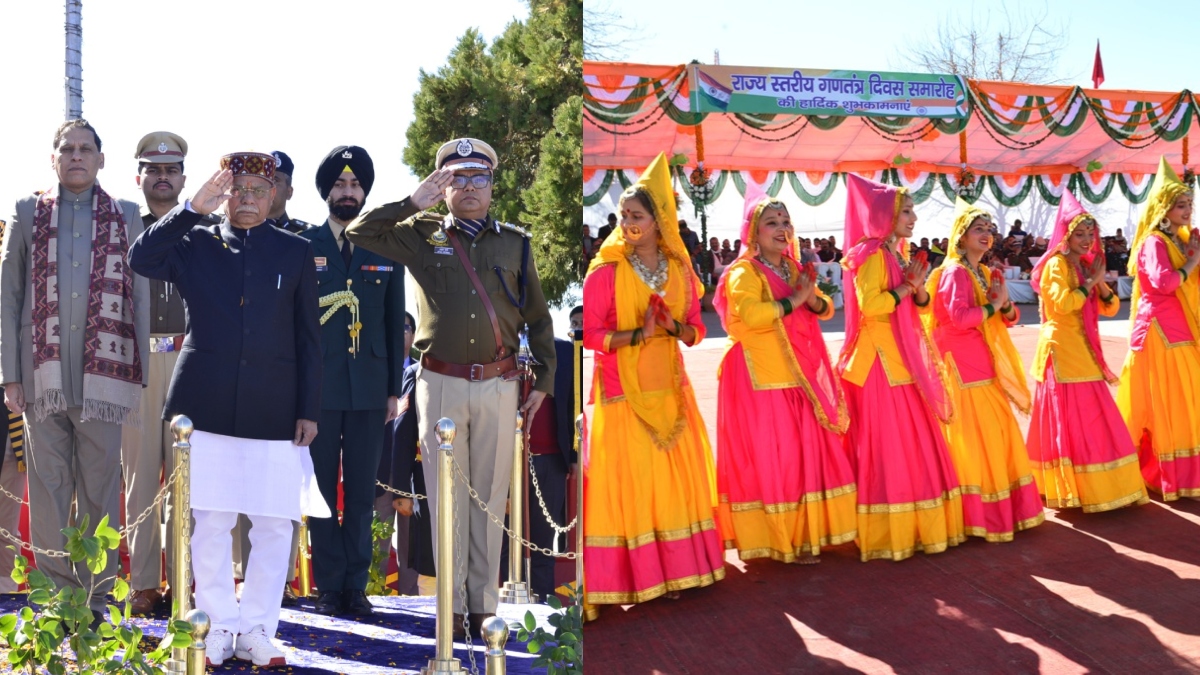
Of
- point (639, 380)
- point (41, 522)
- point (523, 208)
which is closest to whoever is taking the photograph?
point (523, 208)

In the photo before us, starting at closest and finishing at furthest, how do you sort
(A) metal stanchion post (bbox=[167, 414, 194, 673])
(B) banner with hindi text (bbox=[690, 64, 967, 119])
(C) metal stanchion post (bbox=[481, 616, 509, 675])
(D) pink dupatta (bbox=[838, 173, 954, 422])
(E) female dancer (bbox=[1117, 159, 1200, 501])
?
(C) metal stanchion post (bbox=[481, 616, 509, 675]) → (A) metal stanchion post (bbox=[167, 414, 194, 673]) → (D) pink dupatta (bbox=[838, 173, 954, 422]) → (E) female dancer (bbox=[1117, 159, 1200, 501]) → (B) banner with hindi text (bbox=[690, 64, 967, 119])

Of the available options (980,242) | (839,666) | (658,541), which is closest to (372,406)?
(658,541)

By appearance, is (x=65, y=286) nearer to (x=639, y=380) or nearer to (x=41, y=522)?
(x=41, y=522)

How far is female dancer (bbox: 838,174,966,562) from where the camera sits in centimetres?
512

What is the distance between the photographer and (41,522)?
3.58 meters

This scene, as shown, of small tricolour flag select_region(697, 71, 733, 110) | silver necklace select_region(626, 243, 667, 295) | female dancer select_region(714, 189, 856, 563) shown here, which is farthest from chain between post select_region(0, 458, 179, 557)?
small tricolour flag select_region(697, 71, 733, 110)

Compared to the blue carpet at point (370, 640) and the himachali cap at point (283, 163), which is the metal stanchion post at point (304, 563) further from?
the himachali cap at point (283, 163)

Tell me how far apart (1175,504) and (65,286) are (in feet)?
17.2

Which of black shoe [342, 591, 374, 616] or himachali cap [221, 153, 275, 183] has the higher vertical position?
himachali cap [221, 153, 275, 183]

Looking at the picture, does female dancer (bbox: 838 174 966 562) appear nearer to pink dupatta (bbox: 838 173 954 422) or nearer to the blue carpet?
pink dupatta (bbox: 838 173 954 422)

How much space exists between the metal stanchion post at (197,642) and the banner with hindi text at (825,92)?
10.8ft

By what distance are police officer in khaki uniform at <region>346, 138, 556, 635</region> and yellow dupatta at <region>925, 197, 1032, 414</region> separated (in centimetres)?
276

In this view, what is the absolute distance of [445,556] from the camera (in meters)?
3.29

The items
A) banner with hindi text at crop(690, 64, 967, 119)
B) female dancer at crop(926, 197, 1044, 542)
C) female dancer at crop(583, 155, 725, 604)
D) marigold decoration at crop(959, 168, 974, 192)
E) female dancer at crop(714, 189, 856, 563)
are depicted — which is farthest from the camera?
marigold decoration at crop(959, 168, 974, 192)
